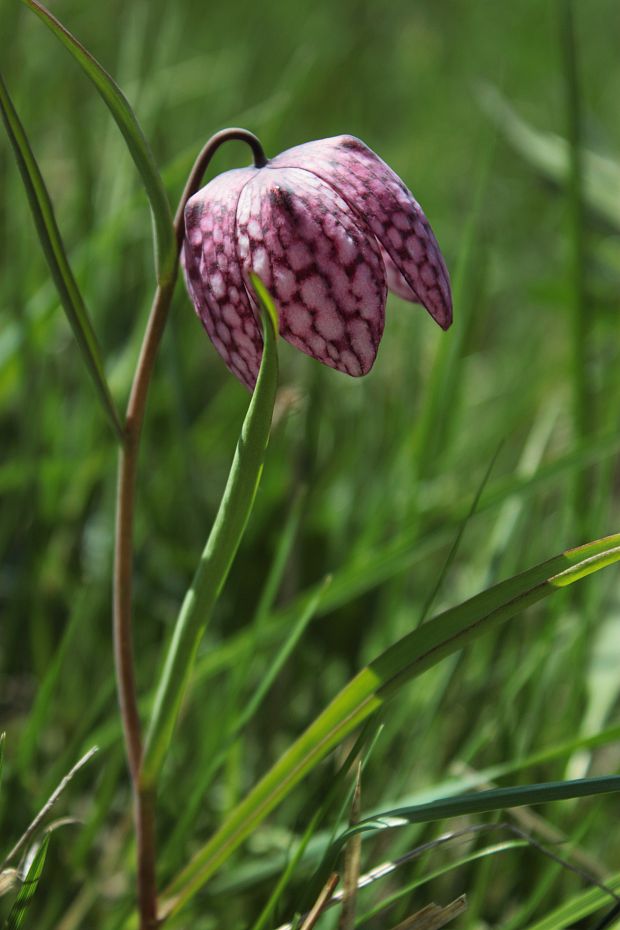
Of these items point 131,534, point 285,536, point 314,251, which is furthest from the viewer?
point 285,536

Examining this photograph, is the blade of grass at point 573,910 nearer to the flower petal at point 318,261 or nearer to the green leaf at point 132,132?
the flower petal at point 318,261

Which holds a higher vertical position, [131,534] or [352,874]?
[131,534]

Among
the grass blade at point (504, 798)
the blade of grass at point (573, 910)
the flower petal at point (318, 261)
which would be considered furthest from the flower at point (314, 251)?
the blade of grass at point (573, 910)

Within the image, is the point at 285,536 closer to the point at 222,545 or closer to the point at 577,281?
the point at 222,545

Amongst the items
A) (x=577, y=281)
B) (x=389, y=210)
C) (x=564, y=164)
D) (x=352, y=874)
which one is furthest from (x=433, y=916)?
(x=564, y=164)

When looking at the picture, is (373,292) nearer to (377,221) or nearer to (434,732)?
(377,221)

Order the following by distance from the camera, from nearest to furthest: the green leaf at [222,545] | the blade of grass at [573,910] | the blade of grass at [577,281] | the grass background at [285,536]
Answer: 1. the green leaf at [222,545]
2. the blade of grass at [573,910]
3. the grass background at [285,536]
4. the blade of grass at [577,281]
